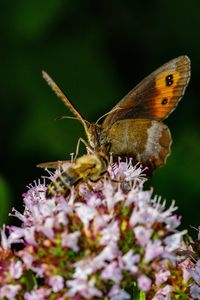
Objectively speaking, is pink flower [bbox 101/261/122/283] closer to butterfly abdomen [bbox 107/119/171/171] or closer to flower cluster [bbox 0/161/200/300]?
flower cluster [bbox 0/161/200/300]

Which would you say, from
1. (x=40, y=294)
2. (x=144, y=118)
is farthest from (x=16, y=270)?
(x=144, y=118)

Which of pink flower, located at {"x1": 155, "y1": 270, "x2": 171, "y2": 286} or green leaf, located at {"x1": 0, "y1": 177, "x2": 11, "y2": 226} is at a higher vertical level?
green leaf, located at {"x1": 0, "y1": 177, "x2": 11, "y2": 226}

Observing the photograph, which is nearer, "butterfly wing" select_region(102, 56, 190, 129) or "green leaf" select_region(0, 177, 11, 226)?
"butterfly wing" select_region(102, 56, 190, 129)

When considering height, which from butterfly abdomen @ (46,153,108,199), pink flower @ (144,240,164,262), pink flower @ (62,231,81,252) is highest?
butterfly abdomen @ (46,153,108,199)

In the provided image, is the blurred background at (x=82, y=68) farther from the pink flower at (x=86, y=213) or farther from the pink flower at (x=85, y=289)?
the pink flower at (x=85, y=289)

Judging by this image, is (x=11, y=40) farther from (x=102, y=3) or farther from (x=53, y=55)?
(x=102, y=3)

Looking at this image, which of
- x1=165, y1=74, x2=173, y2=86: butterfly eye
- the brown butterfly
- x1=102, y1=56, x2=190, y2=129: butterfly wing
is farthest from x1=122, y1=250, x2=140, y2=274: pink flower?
x1=165, y1=74, x2=173, y2=86: butterfly eye

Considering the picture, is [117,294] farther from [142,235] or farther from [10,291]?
[10,291]

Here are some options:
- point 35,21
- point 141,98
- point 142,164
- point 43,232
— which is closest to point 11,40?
point 35,21
